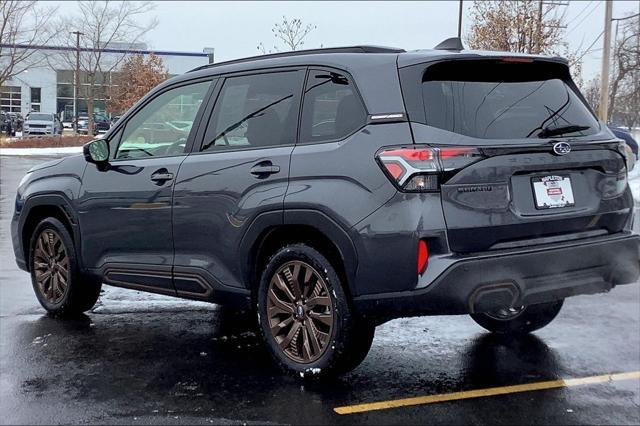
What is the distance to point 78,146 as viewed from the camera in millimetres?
38906

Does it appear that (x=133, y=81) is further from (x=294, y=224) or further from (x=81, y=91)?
(x=294, y=224)

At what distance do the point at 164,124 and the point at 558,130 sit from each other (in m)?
2.76

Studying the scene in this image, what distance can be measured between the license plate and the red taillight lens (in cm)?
73

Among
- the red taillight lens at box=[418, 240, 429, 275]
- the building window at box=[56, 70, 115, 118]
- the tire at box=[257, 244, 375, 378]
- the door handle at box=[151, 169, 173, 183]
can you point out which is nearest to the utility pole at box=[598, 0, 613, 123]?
the door handle at box=[151, 169, 173, 183]

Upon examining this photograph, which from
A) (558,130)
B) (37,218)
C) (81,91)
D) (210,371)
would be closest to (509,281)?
(558,130)

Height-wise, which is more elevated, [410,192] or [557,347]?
[410,192]

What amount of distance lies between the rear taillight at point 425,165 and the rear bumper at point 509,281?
430 mm

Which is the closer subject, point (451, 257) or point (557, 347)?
point (451, 257)

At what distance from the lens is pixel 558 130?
4.43m

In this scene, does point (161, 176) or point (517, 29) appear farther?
point (517, 29)

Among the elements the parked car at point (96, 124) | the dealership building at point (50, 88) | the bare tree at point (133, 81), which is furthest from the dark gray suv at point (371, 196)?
the dealership building at point (50, 88)

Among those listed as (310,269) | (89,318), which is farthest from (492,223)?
(89,318)

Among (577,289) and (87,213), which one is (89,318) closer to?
(87,213)

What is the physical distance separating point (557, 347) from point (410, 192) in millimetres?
1991
